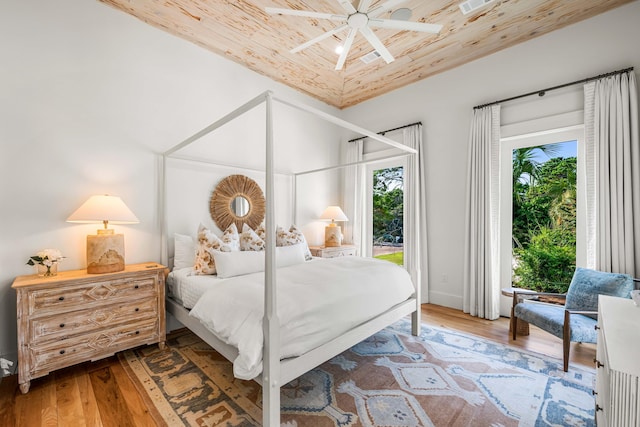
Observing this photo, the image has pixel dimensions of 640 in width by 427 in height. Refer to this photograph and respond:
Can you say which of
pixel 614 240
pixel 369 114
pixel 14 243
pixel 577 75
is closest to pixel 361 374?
pixel 614 240

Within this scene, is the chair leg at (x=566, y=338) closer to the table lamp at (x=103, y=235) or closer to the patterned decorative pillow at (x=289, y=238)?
the patterned decorative pillow at (x=289, y=238)

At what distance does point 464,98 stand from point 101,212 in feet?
13.6

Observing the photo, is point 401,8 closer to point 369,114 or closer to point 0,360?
point 369,114

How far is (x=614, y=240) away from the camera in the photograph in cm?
253

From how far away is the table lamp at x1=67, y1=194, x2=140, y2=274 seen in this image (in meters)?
2.26

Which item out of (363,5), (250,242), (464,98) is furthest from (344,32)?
(250,242)

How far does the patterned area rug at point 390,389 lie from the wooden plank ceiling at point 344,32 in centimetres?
314

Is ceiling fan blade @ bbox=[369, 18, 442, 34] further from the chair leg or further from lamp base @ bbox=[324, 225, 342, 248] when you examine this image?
lamp base @ bbox=[324, 225, 342, 248]

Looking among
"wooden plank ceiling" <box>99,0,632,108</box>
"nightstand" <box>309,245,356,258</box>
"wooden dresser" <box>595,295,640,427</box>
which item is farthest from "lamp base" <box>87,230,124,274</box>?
"wooden dresser" <box>595,295,640,427</box>

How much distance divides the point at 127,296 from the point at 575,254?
14.4 feet

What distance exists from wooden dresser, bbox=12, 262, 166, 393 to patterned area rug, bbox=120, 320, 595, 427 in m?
0.27

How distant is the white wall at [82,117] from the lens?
2.22 m

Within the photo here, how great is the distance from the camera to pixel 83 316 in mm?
2115

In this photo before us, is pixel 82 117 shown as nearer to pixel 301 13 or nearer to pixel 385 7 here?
pixel 301 13
